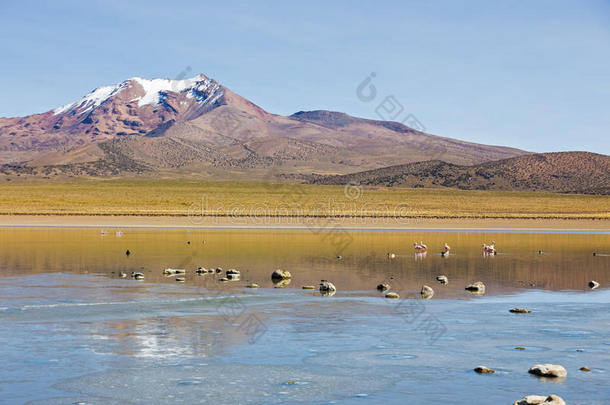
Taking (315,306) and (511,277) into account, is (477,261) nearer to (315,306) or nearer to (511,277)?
(511,277)

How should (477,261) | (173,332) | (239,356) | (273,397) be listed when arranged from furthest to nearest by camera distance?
(477,261) → (173,332) → (239,356) → (273,397)

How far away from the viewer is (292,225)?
221ft

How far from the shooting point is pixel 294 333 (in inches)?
645

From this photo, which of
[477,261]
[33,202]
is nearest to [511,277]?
[477,261]

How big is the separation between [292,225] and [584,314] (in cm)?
4878

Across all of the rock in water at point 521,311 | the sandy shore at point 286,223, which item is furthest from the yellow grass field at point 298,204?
the rock in water at point 521,311

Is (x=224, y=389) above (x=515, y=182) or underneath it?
underneath

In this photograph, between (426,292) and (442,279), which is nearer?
(426,292)

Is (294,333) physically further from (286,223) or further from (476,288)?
(286,223)

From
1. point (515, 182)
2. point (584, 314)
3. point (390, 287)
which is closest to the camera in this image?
point (584, 314)

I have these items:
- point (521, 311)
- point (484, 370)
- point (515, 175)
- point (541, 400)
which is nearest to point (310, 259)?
point (521, 311)

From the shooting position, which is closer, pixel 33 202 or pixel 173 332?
pixel 173 332

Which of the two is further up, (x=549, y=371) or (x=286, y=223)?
(x=286, y=223)

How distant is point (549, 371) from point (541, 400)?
2286mm
